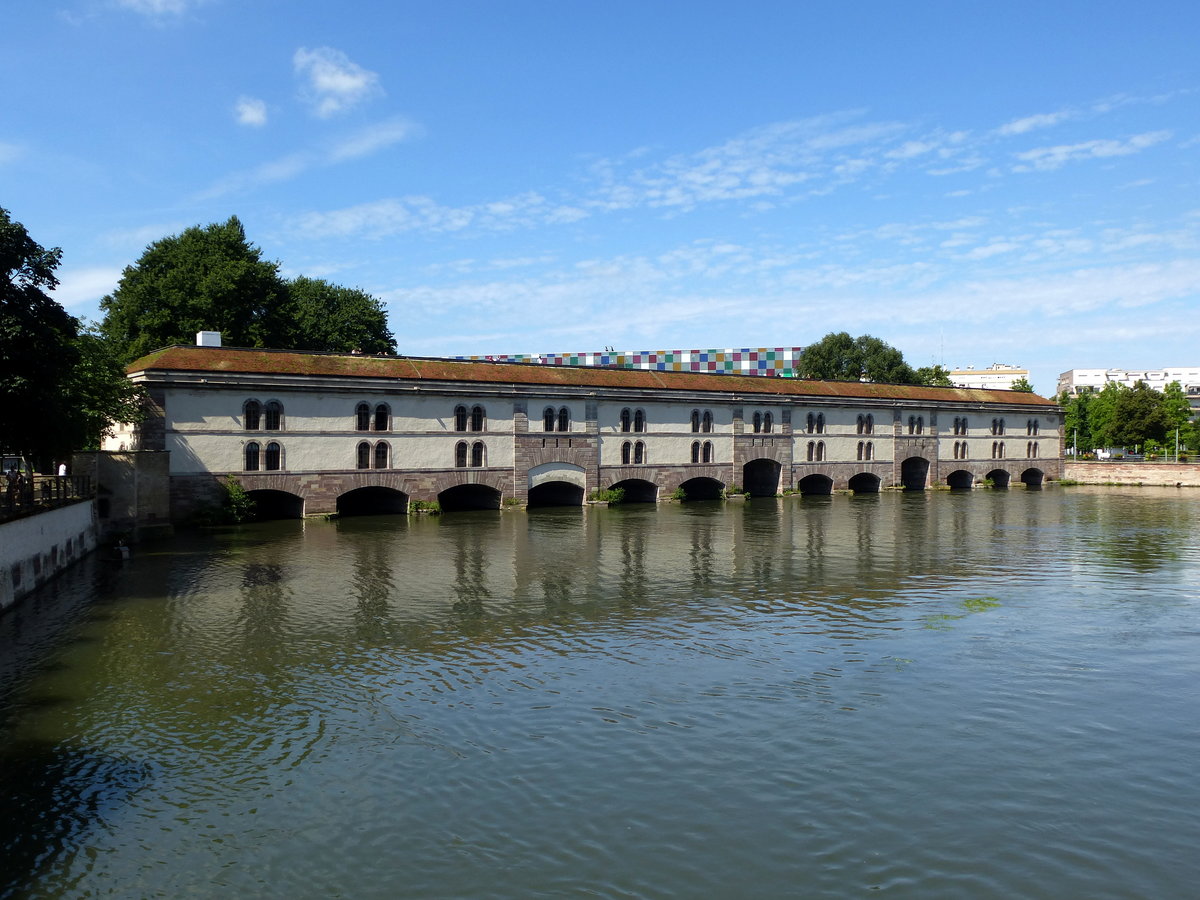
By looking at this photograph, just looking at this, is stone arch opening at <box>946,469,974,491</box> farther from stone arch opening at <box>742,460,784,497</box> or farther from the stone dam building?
stone arch opening at <box>742,460,784,497</box>

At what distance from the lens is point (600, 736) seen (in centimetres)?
1337

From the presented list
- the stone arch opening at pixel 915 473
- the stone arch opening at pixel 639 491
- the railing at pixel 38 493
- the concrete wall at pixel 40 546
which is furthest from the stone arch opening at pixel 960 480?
the concrete wall at pixel 40 546

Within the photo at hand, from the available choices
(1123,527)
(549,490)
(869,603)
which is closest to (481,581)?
(869,603)

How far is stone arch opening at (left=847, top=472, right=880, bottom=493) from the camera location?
2576 inches

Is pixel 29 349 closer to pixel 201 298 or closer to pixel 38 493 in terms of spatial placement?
pixel 38 493

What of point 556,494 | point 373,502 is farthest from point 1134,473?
point 373,502

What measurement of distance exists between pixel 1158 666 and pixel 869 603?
7.23 m

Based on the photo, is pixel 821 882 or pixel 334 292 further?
pixel 334 292

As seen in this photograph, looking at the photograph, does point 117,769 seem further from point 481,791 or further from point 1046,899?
point 1046,899

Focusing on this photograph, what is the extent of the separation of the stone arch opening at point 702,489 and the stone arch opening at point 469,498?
13995mm

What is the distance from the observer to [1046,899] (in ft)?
29.2

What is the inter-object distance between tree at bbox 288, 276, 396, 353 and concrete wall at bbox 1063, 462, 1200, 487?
61373 mm

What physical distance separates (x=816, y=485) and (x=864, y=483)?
16.4 feet

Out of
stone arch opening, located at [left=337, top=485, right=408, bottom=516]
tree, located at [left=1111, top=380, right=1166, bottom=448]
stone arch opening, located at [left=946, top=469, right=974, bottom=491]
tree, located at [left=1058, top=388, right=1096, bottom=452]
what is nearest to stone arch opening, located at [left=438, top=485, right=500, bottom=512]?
stone arch opening, located at [left=337, top=485, right=408, bottom=516]
